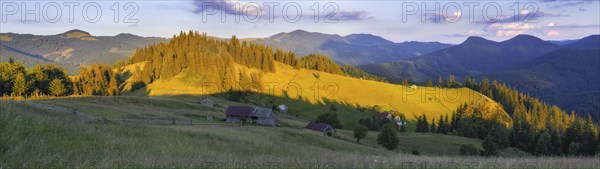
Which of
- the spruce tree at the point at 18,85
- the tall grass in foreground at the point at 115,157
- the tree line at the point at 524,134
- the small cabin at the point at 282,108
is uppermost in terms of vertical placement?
the spruce tree at the point at 18,85

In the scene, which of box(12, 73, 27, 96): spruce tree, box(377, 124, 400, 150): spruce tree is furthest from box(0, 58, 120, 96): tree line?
→ box(377, 124, 400, 150): spruce tree

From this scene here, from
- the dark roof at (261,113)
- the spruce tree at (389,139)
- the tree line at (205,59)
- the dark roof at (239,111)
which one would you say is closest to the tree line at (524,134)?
the spruce tree at (389,139)

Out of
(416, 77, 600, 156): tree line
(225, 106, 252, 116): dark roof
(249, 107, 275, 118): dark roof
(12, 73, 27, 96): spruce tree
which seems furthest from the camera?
(416, 77, 600, 156): tree line

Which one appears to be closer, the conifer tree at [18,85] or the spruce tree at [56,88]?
the conifer tree at [18,85]

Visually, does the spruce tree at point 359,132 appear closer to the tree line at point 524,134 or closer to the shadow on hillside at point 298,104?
the tree line at point 524,134

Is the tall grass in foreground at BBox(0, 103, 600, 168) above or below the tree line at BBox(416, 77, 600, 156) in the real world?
above

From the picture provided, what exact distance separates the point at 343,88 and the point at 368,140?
85729mm

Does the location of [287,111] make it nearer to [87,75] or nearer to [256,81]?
[256,81]

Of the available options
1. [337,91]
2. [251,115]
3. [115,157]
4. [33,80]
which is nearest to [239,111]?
[251,115]

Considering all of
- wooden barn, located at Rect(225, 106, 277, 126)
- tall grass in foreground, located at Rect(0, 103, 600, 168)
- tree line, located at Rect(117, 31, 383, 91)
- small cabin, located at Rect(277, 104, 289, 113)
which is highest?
tree line, located at Rect(117, 31, 383, 91)

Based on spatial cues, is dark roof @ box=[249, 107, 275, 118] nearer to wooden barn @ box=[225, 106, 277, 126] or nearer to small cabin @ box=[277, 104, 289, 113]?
wooden barn @ box=[225, 106, 277, 126]

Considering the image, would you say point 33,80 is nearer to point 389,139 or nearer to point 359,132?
point 359,132

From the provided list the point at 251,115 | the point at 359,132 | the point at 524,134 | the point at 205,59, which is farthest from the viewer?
the point at 205,59

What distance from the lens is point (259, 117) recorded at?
8256cm
